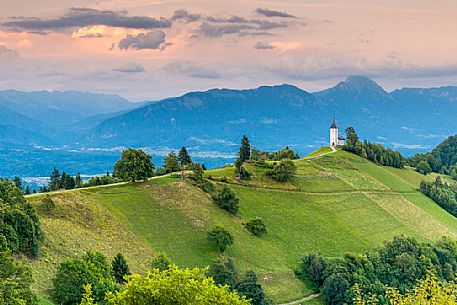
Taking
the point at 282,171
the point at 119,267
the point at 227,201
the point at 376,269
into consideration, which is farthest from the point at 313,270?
the point at 282,171

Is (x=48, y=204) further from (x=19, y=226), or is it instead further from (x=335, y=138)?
(x=335, y=138)

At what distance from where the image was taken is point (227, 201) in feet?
334

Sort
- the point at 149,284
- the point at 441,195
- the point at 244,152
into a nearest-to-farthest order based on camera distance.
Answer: the point at 149,284
the point at 244,152
the point at 441,195

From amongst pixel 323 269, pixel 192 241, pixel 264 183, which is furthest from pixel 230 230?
pixel 264 183

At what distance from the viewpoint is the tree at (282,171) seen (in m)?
123

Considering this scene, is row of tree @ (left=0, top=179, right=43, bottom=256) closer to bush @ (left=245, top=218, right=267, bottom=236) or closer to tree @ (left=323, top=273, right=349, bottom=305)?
bush @ (left=245, top=218, right=267, bottom=236)

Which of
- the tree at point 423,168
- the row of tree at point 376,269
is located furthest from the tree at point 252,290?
the tree at point 423,168

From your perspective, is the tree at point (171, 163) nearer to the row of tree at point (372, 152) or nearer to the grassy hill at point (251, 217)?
the grassy hill at point (251, 217)

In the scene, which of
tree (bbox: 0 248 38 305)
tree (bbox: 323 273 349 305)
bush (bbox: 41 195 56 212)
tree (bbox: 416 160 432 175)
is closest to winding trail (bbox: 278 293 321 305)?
tree (bbox: 323 273 349 305)

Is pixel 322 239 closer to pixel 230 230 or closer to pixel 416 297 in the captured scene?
pixel 230 230

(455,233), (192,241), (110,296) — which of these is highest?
(110,296)

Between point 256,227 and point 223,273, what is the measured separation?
20850 mm

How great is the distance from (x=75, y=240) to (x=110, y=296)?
3548 cm

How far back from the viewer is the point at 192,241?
290 feet
